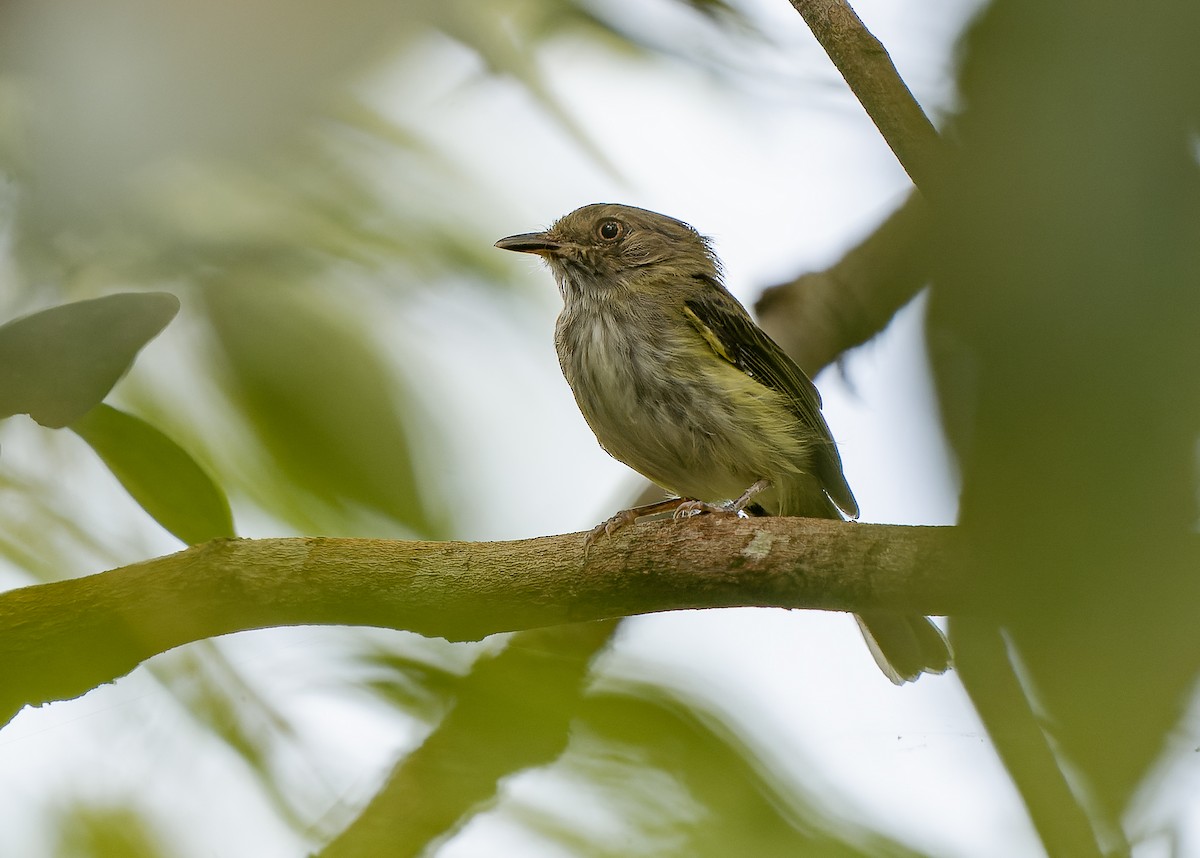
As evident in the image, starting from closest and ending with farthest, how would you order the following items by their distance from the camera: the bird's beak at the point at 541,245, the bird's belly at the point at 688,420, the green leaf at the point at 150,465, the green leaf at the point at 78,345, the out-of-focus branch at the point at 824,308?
the green leaf at the point at 78,345, the green leaf at the point at 150,465, the out-of-focus branch at the point at 824,308, the bird's belly at the point at 688,420, the bird's beak at the point at 541,245

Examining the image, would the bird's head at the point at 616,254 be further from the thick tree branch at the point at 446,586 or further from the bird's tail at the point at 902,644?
the thick tree branch at the point at 446,586

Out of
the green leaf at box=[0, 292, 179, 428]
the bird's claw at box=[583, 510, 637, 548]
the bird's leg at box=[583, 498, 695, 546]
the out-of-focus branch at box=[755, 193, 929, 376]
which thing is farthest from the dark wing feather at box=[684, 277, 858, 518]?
the green leaf at box=[0, 292, 179, 428]

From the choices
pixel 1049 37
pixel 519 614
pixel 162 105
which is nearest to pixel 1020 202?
pixel 1049 37

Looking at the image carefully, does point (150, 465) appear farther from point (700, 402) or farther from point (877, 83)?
point (700, 402)

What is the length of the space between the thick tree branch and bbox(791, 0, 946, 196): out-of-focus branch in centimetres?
40

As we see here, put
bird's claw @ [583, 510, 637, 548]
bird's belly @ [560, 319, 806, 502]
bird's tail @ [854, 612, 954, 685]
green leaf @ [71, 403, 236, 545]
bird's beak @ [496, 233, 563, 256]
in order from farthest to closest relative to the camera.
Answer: bird's beak @ [496, 233, 563, 256]
bird's belly @ [560, 319, 806, 502]
bird's tail @ [854, 612, 954, 685]
bird's claw @ [583, 510, 637, 548]
green leaf @ [71, 403, 236, 545]

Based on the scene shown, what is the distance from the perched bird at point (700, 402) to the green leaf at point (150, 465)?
7.84 ft

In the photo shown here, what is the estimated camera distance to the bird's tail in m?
3.01

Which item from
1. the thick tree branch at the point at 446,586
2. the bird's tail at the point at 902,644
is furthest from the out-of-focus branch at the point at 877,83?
the bird's tail at the point at 902,644

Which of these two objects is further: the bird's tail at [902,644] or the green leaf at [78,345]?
the bird's tail at [902,644]

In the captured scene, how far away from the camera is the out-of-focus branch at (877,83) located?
1208 millimetres

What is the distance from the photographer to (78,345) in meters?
1.12

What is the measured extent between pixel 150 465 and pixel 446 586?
91 cm

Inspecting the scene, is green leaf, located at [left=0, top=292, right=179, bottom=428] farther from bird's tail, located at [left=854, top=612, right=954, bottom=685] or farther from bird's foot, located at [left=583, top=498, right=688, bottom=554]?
bird's tail, located at [left=854, top=612, right=954, bottom=685]
